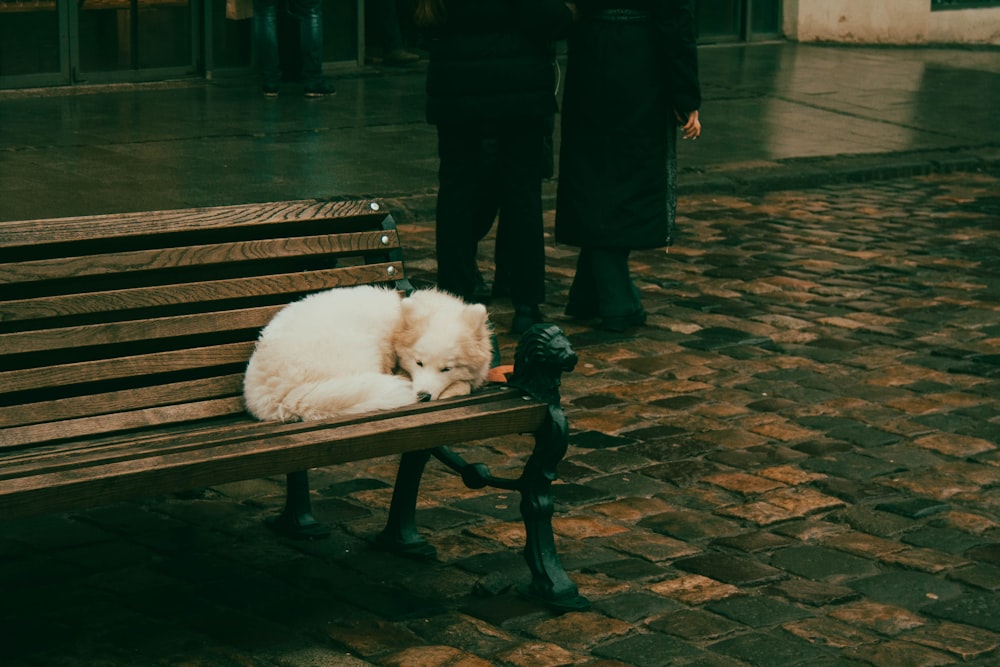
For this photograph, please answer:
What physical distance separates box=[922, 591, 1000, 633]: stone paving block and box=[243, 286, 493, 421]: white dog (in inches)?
52.9

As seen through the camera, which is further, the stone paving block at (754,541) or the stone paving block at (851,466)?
the stone paving block at (851,466)

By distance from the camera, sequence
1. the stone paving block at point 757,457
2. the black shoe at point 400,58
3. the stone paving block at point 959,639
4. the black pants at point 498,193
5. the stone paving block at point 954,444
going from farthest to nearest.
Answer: the black shoe at point 400,58
the black pants at point 498,193
the stone paving block at point 954,444
the stone paving block at point 757,457
the stone paving block at point 959,639

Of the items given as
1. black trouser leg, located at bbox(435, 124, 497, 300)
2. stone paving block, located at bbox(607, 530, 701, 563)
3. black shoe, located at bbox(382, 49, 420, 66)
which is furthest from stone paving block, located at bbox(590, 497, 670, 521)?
black shoe, located at bbox(382, 49, 420, 66)

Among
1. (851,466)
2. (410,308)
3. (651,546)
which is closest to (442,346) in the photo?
(410,308)

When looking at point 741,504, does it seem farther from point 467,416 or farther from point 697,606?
point 467,416

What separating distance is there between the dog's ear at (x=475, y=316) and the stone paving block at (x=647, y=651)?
921 mm

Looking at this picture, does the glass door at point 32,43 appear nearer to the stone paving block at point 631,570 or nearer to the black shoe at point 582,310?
the black shoe at point 582,310

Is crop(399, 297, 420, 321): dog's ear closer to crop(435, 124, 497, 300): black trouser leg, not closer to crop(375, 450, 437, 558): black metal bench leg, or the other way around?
crop(375, 450, 437, 558): black metal bench leg

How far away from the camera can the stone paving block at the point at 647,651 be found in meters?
4.12

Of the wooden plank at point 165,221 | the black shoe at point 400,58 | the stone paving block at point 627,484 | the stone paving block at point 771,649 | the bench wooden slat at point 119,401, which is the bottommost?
the stone paving block at point 771,649

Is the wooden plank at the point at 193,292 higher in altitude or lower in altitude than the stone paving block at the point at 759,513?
higher

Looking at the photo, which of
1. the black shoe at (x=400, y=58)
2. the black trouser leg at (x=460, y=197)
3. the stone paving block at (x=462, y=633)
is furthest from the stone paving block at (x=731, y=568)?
the black shoe at (x=400, y=58)

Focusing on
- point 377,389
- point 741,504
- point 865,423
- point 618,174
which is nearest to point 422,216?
point 618,174

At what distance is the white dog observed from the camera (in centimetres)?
436
